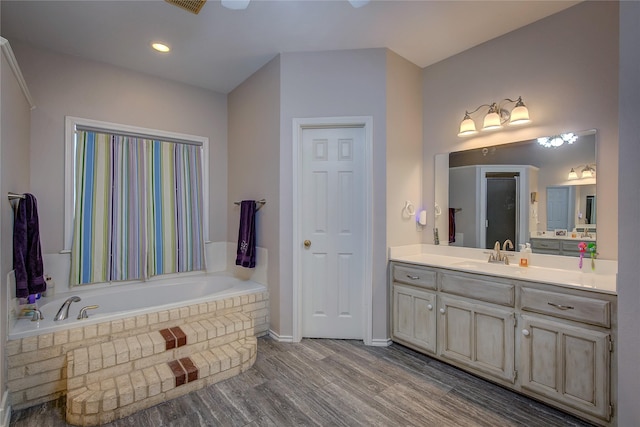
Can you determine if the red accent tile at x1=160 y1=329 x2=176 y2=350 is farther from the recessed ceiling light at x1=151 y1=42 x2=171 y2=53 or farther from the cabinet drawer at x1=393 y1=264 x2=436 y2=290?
the recessed ceiling light at x1=151 y1=42 x2=171 y2=53

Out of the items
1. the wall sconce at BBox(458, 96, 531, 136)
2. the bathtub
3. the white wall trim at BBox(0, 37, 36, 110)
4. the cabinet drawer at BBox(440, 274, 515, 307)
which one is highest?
the white wall trim at BBox(0, 37, 36, 110)

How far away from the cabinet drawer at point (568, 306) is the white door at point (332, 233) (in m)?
1.29

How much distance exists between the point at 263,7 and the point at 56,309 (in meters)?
2.90

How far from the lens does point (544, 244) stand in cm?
233

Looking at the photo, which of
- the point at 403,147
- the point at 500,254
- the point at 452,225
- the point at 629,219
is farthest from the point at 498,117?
the point at 629,219

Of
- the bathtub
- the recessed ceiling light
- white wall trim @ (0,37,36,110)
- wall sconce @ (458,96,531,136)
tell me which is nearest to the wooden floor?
the bathtub

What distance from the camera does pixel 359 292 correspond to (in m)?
2.81

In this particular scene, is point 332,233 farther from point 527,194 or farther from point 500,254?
point 527,194

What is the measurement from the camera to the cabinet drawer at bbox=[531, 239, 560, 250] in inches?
89.5

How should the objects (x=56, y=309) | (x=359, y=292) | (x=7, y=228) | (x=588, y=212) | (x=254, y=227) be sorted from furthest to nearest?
1. (x=254, y=227)
2. (x=359, y=292)
3. (x=56, y=309)
4. (x=588, y=212)
5. (x=7, y=228)

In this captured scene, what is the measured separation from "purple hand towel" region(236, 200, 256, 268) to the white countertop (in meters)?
1.40

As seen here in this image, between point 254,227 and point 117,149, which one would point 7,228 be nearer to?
point 117,149

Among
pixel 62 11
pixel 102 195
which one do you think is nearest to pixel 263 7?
pixel 62 11

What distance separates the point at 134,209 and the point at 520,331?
350 cm
